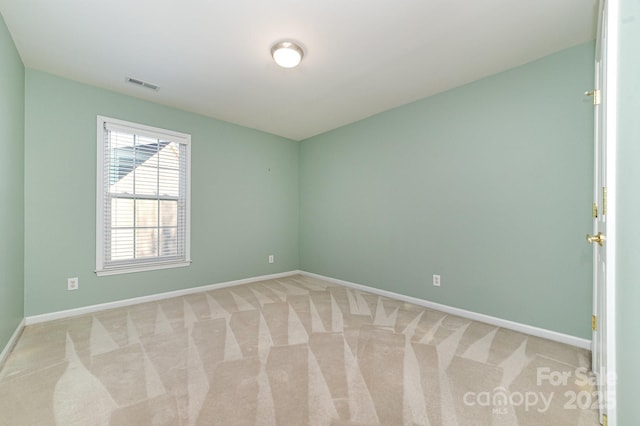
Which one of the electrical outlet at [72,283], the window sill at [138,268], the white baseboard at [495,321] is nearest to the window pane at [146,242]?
the window sill at [138,268]

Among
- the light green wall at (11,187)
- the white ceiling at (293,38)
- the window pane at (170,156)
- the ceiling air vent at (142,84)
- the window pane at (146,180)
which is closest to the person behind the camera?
the white ceiling at (293,38)

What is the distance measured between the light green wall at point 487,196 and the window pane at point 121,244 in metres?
2.90

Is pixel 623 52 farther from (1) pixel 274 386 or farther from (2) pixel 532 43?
(1) pixel 274 386

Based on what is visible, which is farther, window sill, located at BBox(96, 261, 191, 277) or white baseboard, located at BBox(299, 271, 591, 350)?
window sill, located at BBox(96, 261, 191, 277)

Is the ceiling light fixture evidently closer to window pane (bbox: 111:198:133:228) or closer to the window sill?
window pane (bbox: 111:198:133:228)

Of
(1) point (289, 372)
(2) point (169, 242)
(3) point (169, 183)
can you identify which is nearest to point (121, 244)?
(2) point (169, 242)

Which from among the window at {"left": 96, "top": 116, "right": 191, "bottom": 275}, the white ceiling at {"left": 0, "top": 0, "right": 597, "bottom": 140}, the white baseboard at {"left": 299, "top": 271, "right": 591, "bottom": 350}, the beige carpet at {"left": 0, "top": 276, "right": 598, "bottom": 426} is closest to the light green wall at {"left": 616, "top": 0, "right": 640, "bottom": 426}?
the beige carpet at {"left": 0, "top": 276, "right": 598, "bottom": 426}

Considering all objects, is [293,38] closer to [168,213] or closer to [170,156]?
[170,156]

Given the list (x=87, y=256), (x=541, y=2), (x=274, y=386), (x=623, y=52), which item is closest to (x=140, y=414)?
(x=274, y=386)

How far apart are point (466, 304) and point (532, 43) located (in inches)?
97.6

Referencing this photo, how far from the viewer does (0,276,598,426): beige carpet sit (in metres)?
1.48

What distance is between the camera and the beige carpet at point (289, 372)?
1.48 meters

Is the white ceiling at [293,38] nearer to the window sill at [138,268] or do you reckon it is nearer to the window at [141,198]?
the window at [141,198]

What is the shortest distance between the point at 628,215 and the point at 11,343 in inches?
151
